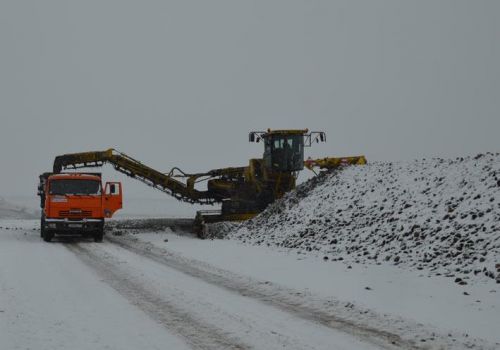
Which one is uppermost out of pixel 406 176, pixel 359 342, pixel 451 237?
pixel 406 176

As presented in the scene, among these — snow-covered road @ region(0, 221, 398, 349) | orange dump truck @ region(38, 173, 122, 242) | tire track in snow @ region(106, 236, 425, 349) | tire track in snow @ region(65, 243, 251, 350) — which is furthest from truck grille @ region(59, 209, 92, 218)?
tire track in snow @ region(65, 243, 251, 350)

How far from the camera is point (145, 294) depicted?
31.4 ft

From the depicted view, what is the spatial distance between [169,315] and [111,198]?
46.7 ft

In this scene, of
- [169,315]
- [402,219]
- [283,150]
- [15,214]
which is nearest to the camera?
[169,315]

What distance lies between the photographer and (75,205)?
19.8m

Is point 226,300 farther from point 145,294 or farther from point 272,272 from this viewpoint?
point 272,272

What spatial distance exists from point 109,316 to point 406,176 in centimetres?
1354

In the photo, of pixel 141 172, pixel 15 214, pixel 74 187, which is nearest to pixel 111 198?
pixel 74 187

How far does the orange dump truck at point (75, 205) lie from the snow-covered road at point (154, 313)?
6.38 meters

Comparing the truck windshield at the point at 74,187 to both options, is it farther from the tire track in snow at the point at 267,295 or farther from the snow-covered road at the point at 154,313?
the snow-covered road at the point at 154,313

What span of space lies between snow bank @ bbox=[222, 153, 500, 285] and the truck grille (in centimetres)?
588

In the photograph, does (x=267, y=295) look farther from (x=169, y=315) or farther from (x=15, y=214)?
(x=15, y=214)

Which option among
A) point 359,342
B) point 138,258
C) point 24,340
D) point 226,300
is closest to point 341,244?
point 138,258

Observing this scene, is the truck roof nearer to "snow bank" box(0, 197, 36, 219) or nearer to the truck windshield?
the truck windshield
